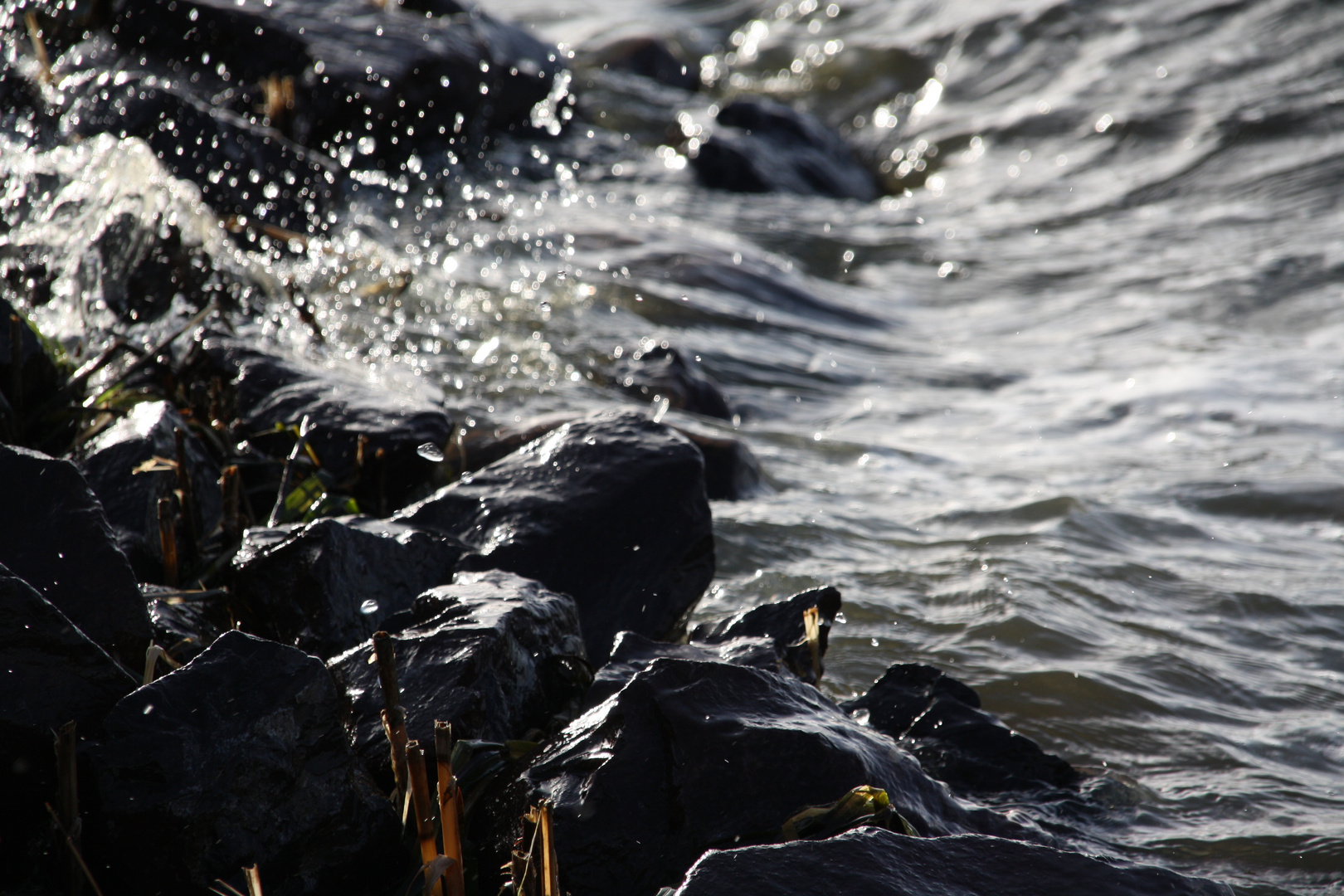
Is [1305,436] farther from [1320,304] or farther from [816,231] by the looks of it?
[816,231]

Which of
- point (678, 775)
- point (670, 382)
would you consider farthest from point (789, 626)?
point (670, 382)

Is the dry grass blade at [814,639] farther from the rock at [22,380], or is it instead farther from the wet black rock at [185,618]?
the rock at [22,380]

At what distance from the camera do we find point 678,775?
67.7 inches

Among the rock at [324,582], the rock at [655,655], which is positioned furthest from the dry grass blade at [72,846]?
the rock at [655,655]

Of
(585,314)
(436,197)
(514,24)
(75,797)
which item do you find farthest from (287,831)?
(514,24)

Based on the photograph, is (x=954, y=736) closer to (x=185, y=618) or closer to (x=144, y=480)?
(x=185, y=618)

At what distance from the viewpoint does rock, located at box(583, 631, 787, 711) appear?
2.00 m

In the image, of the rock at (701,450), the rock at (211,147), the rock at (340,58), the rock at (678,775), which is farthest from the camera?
the rock at (340,58)

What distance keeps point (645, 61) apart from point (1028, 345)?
6476mm

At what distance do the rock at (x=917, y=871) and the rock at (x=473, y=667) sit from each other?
1.65 feet

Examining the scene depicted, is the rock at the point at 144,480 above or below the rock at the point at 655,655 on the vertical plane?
above

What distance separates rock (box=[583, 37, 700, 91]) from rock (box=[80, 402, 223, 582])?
9142mm

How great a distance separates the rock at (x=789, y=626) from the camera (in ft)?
7.84

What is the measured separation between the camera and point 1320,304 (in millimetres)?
6297
